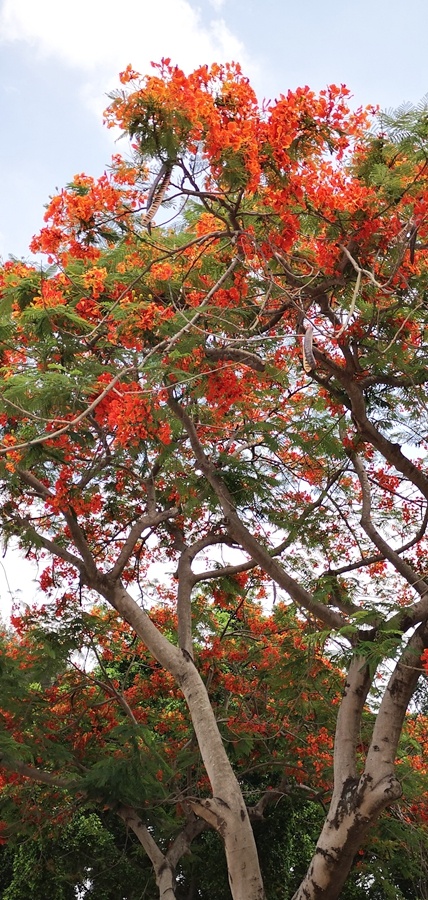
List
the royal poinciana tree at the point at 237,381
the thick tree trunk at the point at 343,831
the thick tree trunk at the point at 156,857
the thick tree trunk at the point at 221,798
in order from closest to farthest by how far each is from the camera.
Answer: the royal poinciana tree at the point at 237,381, the thick tree trunk at the point at 343,831, the thick tree trunk at the point at 221,798, the thick tree trunk at the point at 156,857

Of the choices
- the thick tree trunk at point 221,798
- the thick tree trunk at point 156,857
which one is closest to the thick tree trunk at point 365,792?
the thick tree trunk at point 221,798

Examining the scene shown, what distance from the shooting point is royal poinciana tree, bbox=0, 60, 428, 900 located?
573 cm

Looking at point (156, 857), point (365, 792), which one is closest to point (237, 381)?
point (365, 792)

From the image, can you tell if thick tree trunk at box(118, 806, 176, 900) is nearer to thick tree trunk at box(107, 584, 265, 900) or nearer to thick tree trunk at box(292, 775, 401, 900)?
thick tree trunk at box(107, 584, 265, 900)

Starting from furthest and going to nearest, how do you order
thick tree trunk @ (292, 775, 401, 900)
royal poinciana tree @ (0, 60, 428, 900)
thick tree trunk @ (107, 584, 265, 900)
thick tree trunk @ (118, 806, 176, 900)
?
thick tree trunk @ (118, 806, 176, 900) < thick tree trunk @ (107, 584, 265, 900) < thick tree trunk @ (292, 775, 401, 900) < royal poinciana tree @ (0, 60, 428, 900)

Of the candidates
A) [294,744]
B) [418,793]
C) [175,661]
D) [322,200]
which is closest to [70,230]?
[322,200]

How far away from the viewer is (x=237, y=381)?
7.30m

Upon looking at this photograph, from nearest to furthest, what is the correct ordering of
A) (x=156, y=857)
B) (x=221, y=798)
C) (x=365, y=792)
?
1. (x=365, y=792)
2. (x=221, y=798)
3. (x=156, y=857)

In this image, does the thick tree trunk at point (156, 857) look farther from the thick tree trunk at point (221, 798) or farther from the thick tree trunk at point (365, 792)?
the thick tree trunk at point (365, 792)

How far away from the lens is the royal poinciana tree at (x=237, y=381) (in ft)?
18.8

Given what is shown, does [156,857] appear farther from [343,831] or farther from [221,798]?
[343,831]

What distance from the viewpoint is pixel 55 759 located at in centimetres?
979

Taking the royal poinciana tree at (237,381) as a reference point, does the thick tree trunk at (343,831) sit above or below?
below

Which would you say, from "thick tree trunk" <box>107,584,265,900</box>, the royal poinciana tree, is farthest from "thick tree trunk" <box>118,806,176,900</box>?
"thick tree trunk" <box>107,584,265,900</box>
